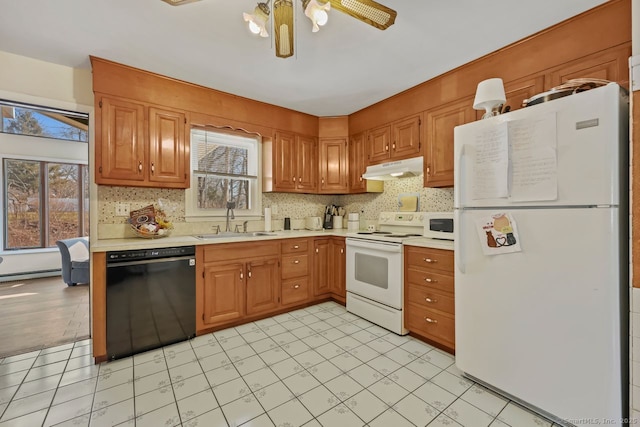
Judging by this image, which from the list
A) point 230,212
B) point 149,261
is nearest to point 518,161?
point 149,261

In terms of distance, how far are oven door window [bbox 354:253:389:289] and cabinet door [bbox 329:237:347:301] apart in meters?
Result: 0.27

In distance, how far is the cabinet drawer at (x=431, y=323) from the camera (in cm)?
220

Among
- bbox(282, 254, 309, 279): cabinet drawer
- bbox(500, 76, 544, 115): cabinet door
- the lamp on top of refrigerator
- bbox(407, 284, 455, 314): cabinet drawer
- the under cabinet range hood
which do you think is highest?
bbox(500, 76, 544, 115): cabinet door

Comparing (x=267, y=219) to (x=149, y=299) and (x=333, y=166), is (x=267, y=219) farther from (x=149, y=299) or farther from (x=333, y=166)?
(x=149, y=299)

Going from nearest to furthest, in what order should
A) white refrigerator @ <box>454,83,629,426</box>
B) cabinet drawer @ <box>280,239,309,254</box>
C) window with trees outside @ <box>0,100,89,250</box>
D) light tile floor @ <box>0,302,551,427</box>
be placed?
1. white refrigerator @ <box>454,83,629,426</box>
2. light tile floor @ <box>0,302,551,427</box>
3. cabinet drawer @ <box>280,239,309,254</box>
4. window with trees outside @ <box>0,100,89,250</box>

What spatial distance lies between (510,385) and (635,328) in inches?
28.5

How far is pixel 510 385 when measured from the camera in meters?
1.64

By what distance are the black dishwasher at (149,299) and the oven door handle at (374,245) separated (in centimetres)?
162

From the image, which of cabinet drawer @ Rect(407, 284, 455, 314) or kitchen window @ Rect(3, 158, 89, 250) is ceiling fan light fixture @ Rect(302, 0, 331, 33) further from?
kitchen window @ Rect(3, 158, 89, 250)

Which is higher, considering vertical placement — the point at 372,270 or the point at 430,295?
the point at 372,270

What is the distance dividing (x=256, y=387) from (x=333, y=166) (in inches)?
108

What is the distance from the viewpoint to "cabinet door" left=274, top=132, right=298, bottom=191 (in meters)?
3.43

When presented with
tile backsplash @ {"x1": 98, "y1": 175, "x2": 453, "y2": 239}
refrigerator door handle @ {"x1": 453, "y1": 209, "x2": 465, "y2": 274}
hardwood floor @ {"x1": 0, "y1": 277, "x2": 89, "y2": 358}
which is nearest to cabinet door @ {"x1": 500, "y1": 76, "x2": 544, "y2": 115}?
tile backsplash @ {"x1": 98, "y1": 175, "x2": 453, "y2": 239}

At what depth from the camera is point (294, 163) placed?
3578mm
